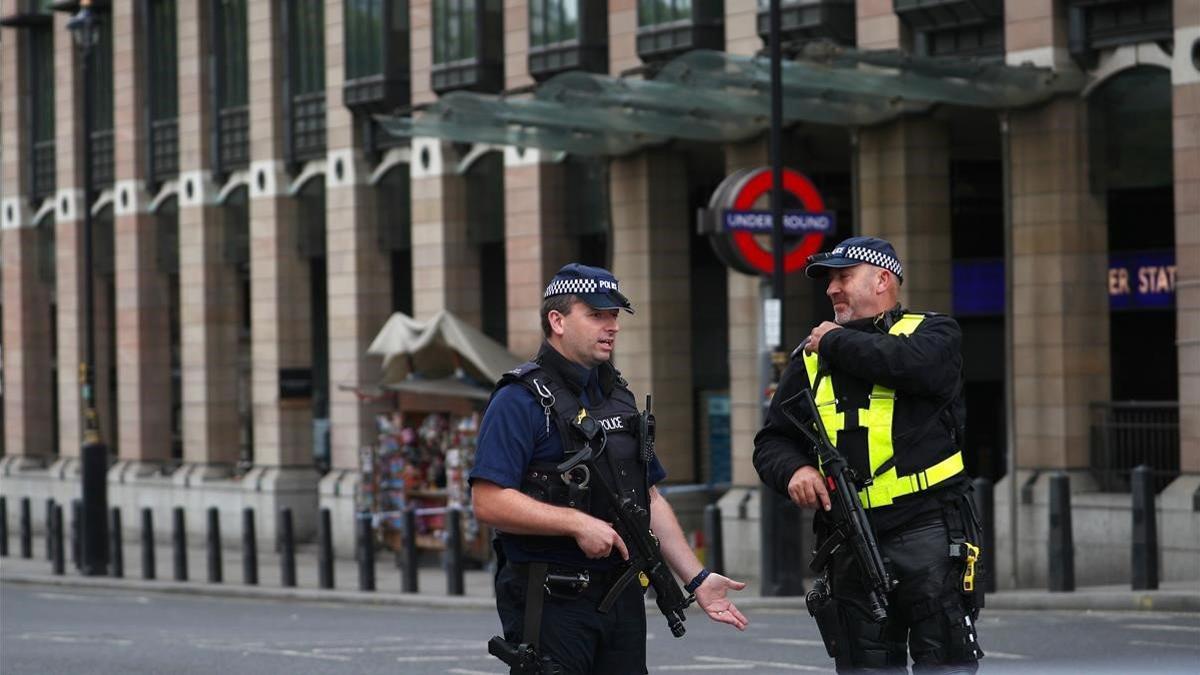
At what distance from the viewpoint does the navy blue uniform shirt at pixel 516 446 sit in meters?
7.21

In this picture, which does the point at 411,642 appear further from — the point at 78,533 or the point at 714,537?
the point at 78,533

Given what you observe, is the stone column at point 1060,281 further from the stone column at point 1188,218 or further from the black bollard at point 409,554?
the black bollard at point 409,554

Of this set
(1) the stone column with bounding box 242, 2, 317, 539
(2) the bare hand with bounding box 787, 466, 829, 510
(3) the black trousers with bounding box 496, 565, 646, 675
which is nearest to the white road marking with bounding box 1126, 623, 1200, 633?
(2) the bare hand with bounding box 787, 466, 829, 510

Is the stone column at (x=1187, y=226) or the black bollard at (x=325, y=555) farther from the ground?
the stone column at (x=1187, y=226)

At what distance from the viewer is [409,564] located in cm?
2558

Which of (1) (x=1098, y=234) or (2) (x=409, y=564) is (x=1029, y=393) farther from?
(2) (x=409, y=564)

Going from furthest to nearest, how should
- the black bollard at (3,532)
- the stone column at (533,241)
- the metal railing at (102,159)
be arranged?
1. the metal railing at (102,159)
2. the black bollard at (3,532)
3. the stone column at (533,241)

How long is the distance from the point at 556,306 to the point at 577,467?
1.68 ft

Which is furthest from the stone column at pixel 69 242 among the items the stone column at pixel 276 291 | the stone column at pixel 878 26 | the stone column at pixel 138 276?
the stone column at pixel 878 26

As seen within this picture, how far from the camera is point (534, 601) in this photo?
7.18 m

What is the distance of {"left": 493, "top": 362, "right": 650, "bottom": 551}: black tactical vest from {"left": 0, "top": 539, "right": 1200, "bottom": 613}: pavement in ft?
37.6

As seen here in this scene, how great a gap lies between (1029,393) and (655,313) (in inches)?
246

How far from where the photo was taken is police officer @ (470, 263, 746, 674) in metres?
7.17

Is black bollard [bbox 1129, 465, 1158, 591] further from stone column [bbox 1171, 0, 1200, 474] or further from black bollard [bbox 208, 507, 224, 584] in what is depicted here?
black bollard [bbox 208, 507, 224, 584]
